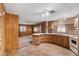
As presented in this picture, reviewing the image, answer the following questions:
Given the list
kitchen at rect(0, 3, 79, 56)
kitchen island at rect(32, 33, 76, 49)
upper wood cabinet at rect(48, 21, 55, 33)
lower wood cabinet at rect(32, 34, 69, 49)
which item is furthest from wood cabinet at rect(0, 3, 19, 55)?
Answer: upper wood cabinet at rect(48, 21, 55, 33)

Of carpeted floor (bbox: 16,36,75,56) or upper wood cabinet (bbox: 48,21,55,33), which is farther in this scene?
upper wood cabinet (bbox: 48,21,55,33)

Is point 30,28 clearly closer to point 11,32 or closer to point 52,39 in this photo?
point 11,32

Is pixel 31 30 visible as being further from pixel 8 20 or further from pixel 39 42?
pixel 39 42

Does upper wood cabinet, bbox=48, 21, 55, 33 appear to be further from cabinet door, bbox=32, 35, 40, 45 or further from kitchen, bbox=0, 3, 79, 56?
cabinet door, bbox=32, 35, 40, 45

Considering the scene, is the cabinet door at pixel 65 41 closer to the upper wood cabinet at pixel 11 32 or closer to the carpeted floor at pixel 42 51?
the carpeted floor at pixel 42 51

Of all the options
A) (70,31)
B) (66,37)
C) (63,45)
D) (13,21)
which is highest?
(13,21)

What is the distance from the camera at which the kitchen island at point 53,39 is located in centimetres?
410

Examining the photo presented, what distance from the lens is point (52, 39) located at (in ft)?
17.1

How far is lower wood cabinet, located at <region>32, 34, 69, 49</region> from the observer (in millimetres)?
4156

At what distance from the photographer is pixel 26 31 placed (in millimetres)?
2828

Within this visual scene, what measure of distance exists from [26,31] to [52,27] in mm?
3308

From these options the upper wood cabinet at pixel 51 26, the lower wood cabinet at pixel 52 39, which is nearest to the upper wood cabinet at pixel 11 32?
the lower wood cabinet at pixel 52 39

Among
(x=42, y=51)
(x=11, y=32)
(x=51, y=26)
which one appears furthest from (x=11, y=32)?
(x=51, y=26)

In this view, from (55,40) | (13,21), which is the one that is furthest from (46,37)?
(13,21)
